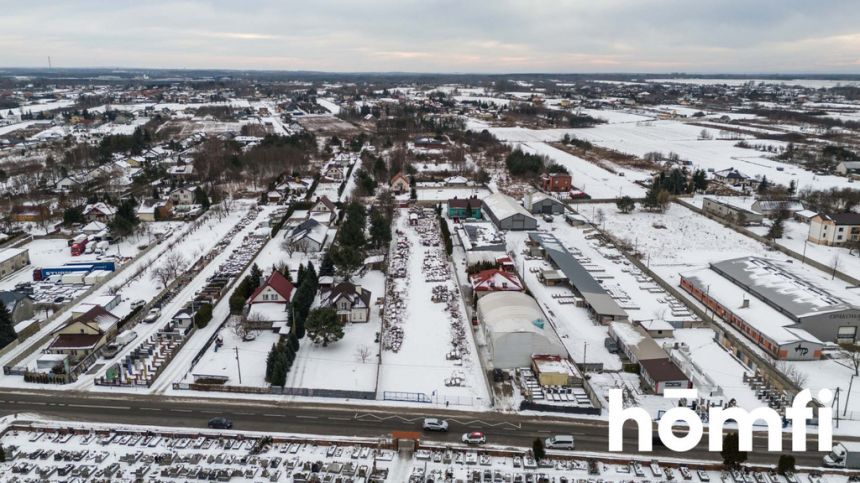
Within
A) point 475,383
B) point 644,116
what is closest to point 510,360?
point 475,383

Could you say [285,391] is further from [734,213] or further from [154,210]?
[734,213]

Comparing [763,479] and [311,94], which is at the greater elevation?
[311,94]

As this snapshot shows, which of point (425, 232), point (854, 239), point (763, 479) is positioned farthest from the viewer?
point (425, 232)

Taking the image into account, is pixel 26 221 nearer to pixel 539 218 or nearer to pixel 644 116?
pixel 539 218

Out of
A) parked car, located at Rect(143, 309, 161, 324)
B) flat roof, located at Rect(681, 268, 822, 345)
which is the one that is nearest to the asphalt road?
parked car, located at Rect(143, 309, 161, 324)

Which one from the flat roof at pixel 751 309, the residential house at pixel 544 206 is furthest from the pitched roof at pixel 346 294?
the residential house at pixel 544 206

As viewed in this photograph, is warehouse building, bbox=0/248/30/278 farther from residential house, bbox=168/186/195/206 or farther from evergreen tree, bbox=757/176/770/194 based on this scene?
evergreen tree, bbox=757/176/770/194

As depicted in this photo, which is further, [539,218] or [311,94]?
[311,94]
